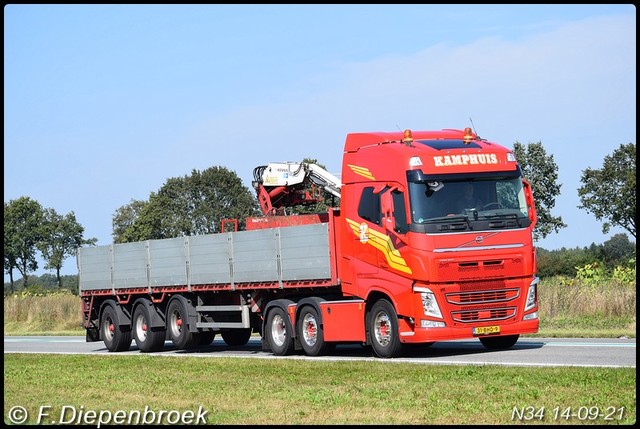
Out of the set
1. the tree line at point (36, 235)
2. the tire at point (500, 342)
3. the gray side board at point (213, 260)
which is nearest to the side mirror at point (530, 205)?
the tire at point (500, 342)

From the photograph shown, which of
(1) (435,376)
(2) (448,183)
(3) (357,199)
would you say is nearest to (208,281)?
(3) (357,199)

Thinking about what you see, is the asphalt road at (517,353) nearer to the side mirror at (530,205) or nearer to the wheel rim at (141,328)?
the wheel rim at (141,328)

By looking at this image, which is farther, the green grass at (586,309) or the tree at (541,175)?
the tree at (541,175)

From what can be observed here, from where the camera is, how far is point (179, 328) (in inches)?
1090

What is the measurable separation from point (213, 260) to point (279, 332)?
2764 mm

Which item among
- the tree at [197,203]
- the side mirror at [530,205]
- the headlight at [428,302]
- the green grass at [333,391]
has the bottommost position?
the green grass at [333,391]

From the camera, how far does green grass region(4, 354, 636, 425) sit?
1325 centimetres

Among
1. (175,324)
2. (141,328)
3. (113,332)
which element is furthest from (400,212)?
(113,332)

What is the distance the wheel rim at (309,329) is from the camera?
23.1 m

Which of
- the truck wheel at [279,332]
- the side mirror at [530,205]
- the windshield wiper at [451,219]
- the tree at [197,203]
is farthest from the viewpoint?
the tree at [197,203]

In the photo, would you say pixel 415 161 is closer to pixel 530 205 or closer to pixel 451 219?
pixel 451 219

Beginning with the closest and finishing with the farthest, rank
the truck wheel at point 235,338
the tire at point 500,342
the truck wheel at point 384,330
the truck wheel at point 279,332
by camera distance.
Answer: the truck wheel at point 384,330 < the tire at point 500,342 < the truck wheel at point 279,332 < the truck wheel at point 235,338

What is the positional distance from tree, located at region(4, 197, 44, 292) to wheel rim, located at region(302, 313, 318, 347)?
307ft

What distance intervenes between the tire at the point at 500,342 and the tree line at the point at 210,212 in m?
49.6
